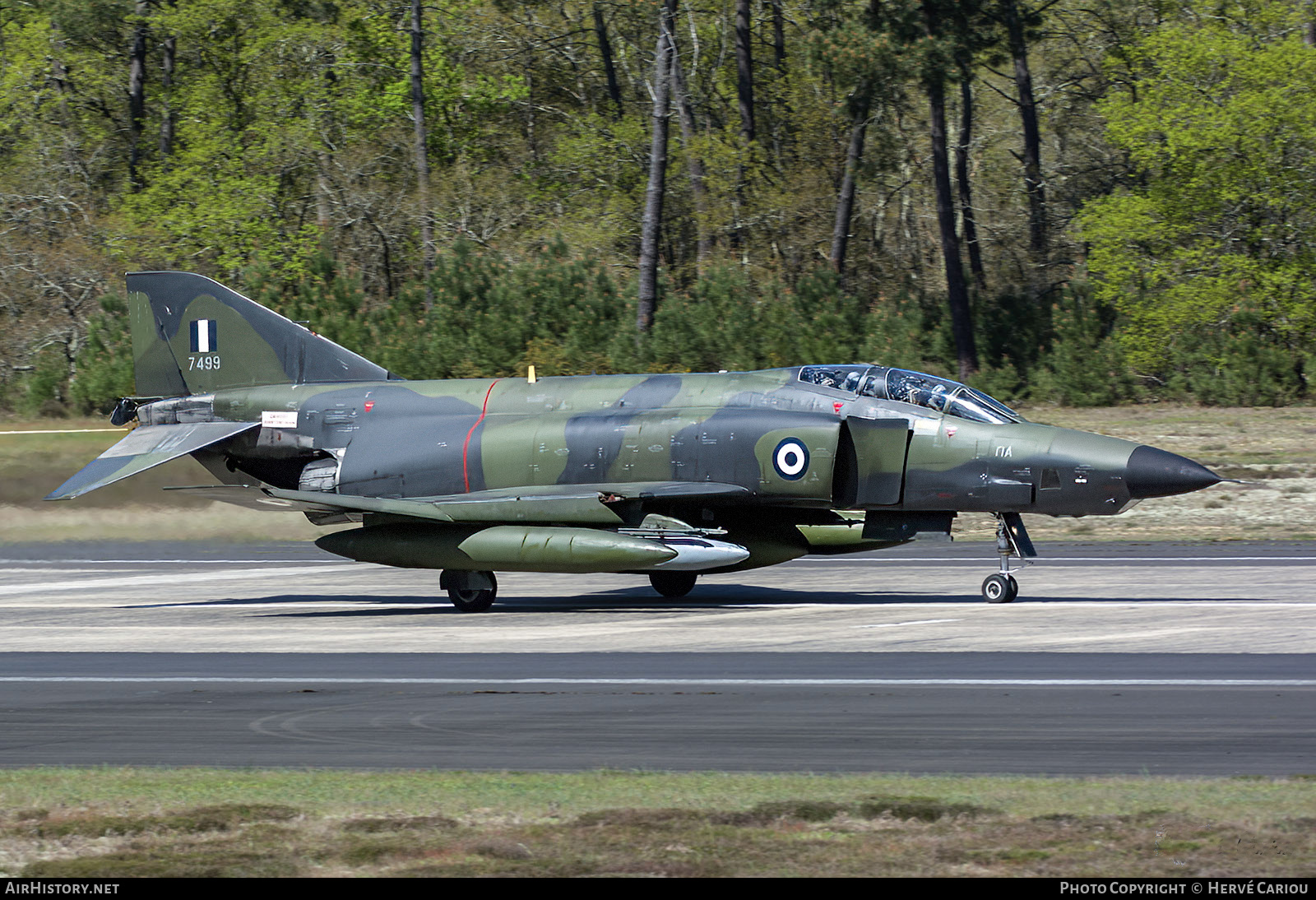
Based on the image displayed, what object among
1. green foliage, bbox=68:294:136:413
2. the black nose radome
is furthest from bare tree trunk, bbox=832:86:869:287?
the black nose radome

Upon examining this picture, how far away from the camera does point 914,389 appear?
17.5 metres

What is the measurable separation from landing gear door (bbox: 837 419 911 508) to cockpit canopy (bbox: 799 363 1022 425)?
447mm

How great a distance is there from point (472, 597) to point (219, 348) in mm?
5872

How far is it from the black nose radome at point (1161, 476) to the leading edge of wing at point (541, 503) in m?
4.43

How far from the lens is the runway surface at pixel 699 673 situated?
9250 mm

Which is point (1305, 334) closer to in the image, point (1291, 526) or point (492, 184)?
point (1291, 526)

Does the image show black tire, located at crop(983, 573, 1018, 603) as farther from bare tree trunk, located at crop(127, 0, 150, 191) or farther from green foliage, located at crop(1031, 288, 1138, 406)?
bare tree trunk, located at crop(127, 0, 150, 191)

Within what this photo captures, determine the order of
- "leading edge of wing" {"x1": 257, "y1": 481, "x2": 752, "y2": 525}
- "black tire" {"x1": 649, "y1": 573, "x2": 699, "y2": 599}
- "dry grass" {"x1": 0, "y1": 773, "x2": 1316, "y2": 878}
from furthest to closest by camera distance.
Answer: "black tire" {"x1": 649, "y1": 573, "x2": 699, "y2": 599}
"leading edge of wing" {"x1": 257, "y1": 481, "x2": 752, "y2": 525}
"dry grass" {"x1": 0, "y1": 773, "x2": 1316, "y2": 878}


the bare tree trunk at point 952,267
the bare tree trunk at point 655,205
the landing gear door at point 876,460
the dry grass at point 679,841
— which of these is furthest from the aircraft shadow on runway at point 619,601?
the bare tree trunk at point 952,267

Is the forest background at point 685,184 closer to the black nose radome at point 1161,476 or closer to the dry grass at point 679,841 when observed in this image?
the black nose radome at point 1161,476

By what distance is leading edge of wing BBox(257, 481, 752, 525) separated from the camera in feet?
57.8

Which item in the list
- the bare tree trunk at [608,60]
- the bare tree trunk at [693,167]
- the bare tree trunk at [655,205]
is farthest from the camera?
the bare tree trunk at [608,60]

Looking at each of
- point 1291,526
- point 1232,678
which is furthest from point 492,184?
point 1232,678

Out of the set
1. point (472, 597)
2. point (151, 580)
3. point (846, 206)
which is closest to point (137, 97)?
point (846, 206)
